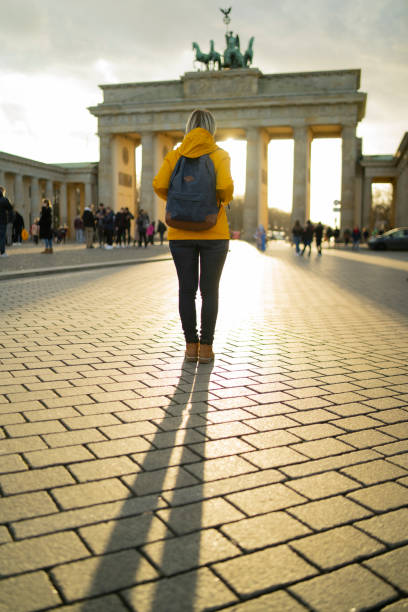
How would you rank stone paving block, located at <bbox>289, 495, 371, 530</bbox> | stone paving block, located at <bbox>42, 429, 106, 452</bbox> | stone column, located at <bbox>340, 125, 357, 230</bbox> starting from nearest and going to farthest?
stone paving block, located at <bbox>289, 495, 371, 530</bbox>
stone paving block, located at <bbox>42, 429, 106, 452</bbox>
stone column, located at <bbox>340, 125, 357, 230</bbox>

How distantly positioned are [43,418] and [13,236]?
3295 cm

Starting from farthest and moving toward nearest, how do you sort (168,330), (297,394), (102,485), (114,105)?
(114,105) < (168,330) < (297,394) < (102,485)

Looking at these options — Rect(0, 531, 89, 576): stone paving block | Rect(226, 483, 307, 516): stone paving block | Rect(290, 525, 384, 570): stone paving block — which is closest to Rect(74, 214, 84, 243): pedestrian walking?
Rect(226, 483, 307, 516): stone paving block

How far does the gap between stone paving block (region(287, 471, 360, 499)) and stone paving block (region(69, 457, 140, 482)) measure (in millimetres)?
771

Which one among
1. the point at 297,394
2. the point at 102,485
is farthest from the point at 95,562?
the point at 297,394

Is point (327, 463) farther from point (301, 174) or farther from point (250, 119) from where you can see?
point (250, 119)

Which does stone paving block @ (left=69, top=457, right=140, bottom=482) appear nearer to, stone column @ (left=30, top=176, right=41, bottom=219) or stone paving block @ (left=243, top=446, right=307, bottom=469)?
stone paving block @ (left=243, top=446, right=307, bottom=469)

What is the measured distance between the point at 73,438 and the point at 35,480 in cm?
59

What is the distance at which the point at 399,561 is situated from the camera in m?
2.27

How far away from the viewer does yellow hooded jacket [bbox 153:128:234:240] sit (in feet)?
17.3

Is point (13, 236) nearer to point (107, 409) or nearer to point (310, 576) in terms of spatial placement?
point (107, 409)

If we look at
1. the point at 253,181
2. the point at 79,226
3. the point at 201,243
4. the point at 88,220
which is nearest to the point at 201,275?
the point at 201,243

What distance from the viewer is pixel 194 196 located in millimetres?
5195

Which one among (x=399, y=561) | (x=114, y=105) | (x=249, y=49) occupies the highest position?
(x=249, y=49)
